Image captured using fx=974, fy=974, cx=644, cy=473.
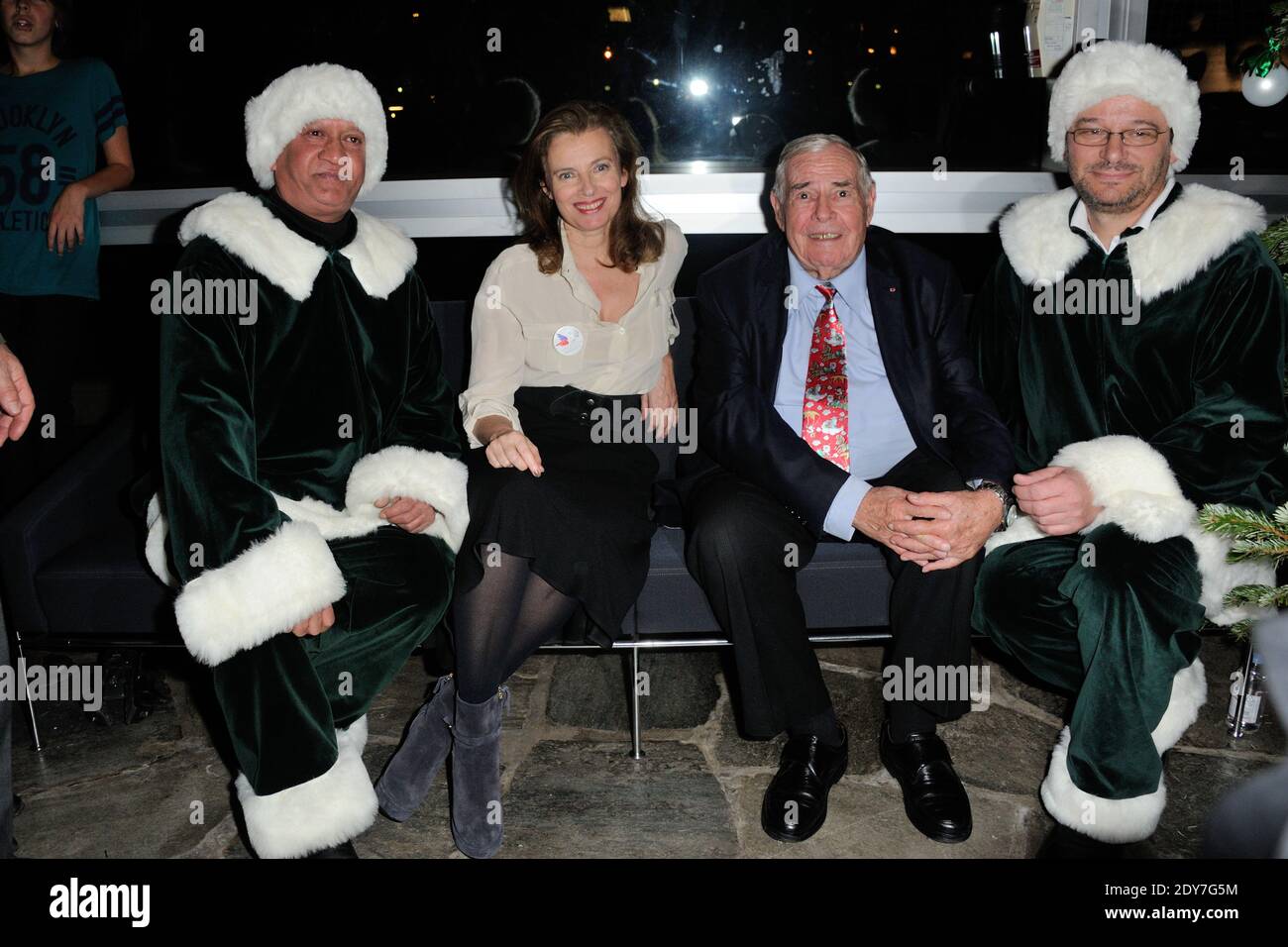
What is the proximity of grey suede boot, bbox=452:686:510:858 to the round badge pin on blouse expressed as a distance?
2.80 ft

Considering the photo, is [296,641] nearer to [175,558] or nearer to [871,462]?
[175,558]

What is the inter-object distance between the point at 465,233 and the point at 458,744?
72.8 inches

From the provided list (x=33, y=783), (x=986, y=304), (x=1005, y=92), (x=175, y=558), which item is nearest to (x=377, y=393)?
(x=175, y=558)

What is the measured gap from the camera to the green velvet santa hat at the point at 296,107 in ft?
7.04

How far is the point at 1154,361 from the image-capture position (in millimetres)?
2236

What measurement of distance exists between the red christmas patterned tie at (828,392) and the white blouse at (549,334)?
423 millimetres

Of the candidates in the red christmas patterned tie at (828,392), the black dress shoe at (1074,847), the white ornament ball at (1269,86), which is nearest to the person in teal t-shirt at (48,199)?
the red christmas patterned tie at (828,392)

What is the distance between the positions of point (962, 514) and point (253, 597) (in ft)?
4.73

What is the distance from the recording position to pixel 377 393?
7.65ft

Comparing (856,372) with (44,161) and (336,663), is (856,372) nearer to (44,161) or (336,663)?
(336,663)

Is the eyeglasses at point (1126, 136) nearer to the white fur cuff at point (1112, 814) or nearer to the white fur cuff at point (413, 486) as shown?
the white fur cuff at point (1112, 814)

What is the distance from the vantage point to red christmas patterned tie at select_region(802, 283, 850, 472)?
2.38 meters

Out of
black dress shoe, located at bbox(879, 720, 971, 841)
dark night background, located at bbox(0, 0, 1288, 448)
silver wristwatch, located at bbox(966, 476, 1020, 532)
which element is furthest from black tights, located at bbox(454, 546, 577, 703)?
dark night background, located at bbox(0, 0, 1288, 448)

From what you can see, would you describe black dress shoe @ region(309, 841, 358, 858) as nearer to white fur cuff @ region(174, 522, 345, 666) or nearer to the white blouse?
white fur cuff @ region(174, 522, 345, 666)
